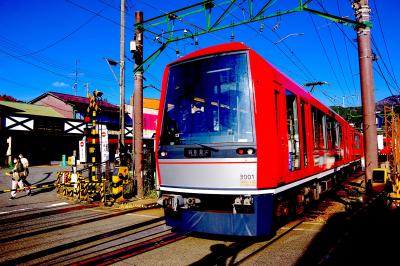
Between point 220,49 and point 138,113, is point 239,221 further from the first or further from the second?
point 138,113

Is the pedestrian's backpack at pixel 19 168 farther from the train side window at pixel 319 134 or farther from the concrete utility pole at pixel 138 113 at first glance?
the train side window at pixel 319 134

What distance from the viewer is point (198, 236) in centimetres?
613

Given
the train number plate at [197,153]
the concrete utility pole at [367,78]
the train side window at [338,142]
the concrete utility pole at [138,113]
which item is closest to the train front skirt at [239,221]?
the train number plate at [197,153]

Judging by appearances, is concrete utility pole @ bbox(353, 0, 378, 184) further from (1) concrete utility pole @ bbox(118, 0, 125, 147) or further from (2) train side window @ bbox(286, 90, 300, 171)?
(1) concrete utility pole @ bbox(118, 0, 125, 147)

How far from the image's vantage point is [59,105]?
111 ft

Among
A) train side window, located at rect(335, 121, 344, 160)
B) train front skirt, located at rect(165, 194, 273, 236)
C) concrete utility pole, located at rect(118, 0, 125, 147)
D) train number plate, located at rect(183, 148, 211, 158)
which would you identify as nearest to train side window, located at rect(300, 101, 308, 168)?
train front skirt, located at rect(165, 194, 273, 236)

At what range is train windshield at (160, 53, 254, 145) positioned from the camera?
5238mm

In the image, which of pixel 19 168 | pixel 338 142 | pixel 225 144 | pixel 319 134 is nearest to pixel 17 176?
pixel 19 168

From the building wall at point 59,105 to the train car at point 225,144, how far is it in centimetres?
2989

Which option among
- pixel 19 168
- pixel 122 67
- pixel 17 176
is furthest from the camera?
pixel 122 67

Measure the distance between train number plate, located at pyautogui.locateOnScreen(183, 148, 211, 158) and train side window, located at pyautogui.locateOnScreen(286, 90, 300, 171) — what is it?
204cm

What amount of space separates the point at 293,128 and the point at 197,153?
254 cm

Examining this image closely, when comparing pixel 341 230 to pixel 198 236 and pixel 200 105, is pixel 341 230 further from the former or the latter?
pixel 200 105

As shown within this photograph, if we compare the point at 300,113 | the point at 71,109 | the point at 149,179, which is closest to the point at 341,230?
the point at 300,113
